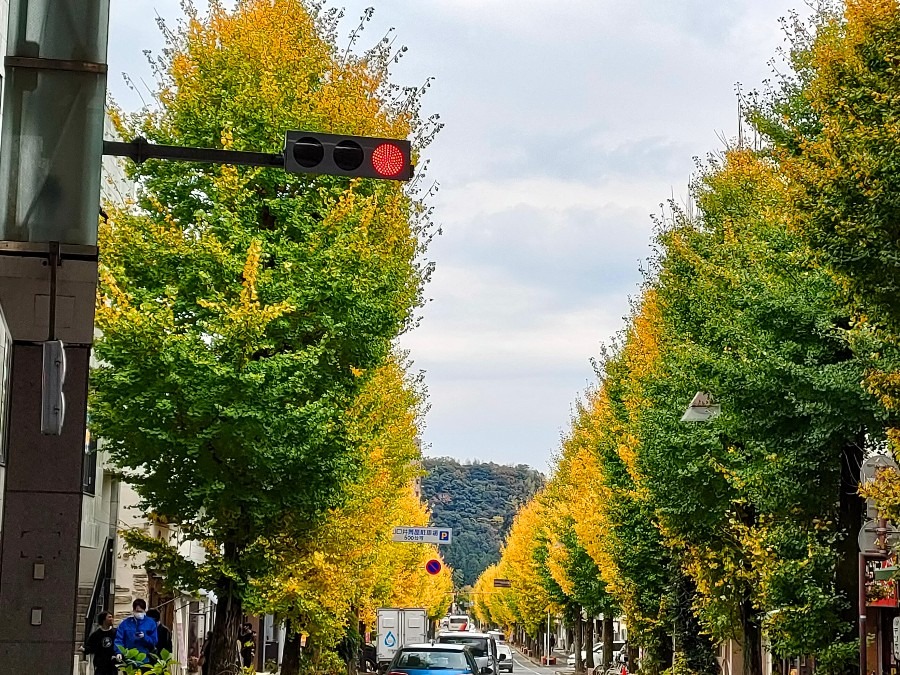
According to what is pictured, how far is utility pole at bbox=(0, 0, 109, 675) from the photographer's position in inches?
405

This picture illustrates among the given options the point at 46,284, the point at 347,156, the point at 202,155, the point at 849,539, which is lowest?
the point at 849,539

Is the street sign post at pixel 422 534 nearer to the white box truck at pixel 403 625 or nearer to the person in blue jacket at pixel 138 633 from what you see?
the white box truck at pixel 403 625

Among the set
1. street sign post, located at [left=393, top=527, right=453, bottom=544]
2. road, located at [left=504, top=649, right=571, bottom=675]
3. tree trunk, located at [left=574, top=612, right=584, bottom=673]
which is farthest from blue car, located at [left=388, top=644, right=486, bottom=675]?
road, located at [left=504, top=649, right=571, bottom=675]

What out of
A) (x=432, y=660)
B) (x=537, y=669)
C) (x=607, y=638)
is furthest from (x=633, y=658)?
(x=537, y=669)

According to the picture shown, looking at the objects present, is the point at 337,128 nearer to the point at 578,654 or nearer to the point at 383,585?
the point at 383,585

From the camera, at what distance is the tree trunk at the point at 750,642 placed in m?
28.5

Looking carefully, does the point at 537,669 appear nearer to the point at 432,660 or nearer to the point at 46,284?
the point at 432,660

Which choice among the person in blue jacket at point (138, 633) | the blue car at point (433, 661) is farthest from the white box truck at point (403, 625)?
the person in blue jacket at point (138, 633)

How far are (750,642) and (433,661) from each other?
8870 millimetres

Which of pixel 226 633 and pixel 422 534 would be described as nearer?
pixel 226 633

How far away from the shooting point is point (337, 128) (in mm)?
21594

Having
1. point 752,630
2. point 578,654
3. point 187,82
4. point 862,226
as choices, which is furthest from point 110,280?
point 578,654

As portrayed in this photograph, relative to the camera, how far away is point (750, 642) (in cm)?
2875

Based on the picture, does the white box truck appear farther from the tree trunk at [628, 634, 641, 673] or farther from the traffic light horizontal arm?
the traffic light horizontal arm
